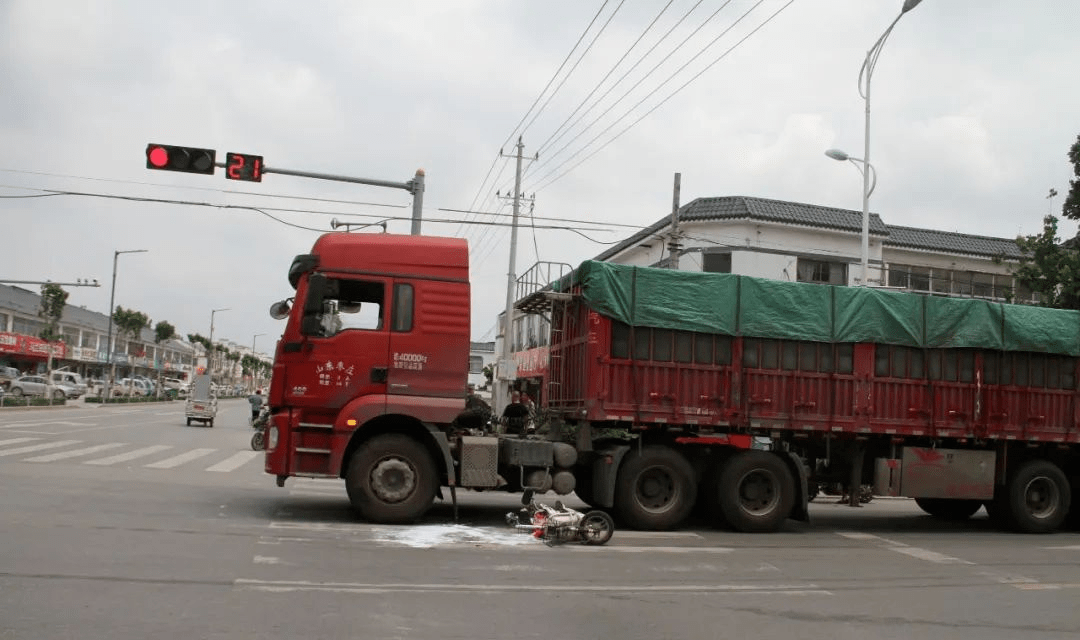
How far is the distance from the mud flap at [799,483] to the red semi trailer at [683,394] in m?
0.03

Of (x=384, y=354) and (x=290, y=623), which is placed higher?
(x=384, y=354)

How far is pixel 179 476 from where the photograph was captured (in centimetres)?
1622

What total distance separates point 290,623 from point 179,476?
35.7 feet

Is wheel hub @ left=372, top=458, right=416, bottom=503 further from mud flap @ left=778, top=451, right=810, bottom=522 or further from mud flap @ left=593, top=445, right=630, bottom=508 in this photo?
mud flap @ left=778, top=451, right=810, bottom=522

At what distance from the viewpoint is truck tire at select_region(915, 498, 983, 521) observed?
15.6 meters

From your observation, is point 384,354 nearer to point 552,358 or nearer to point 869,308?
point 552,358

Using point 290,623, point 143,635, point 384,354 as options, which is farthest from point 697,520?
point 143,635

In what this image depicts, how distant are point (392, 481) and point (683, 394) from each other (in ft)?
13.3

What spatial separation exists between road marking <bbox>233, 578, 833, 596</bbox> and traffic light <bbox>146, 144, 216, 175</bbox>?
10.9 metres

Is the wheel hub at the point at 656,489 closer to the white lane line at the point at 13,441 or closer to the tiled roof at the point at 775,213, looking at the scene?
the white lane line at the point at 13,441

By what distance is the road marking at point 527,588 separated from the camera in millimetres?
7559

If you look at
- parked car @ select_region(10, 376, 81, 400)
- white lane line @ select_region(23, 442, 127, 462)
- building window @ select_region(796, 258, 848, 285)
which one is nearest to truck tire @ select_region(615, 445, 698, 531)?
white lane line @ select_region(23, 442, 127, 462)

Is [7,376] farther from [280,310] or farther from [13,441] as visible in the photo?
[280,310]

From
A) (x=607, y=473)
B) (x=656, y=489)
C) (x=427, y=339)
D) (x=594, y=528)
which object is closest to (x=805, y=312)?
(x=656, y=489)
